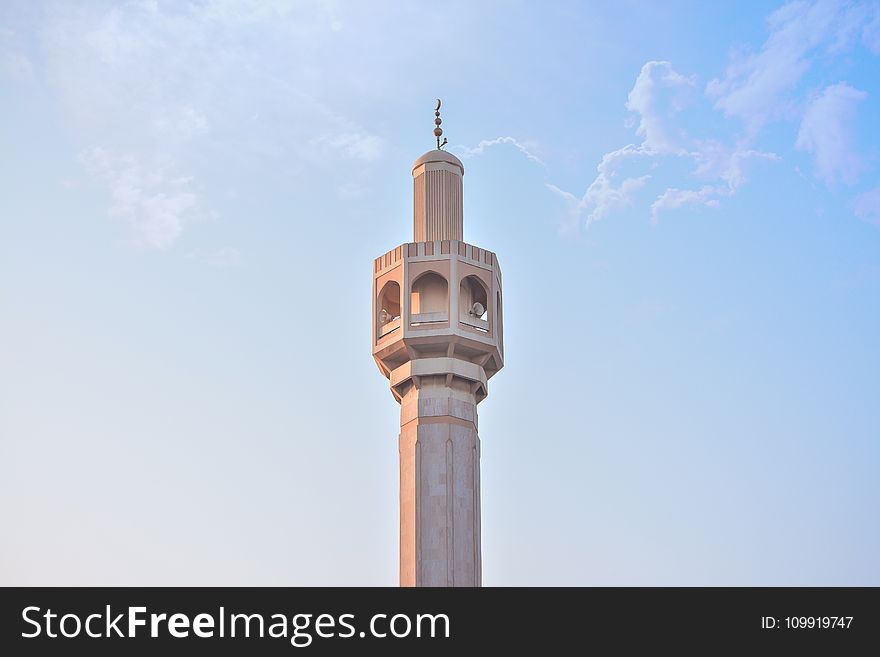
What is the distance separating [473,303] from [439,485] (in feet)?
22.2

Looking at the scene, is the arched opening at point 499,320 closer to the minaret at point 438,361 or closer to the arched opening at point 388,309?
the minaret at point 438,361

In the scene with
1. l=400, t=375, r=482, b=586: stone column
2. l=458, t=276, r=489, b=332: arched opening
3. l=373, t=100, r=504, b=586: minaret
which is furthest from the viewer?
l=458, t=276, r=489, b=332: arched opening

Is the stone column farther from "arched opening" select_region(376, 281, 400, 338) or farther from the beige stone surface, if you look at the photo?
"arched opening" select_region(376, 281, 400, 338)

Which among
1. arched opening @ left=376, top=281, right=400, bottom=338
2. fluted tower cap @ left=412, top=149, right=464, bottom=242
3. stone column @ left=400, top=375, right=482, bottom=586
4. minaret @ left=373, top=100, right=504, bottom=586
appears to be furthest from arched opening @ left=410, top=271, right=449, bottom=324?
stone column @ left=400, top=375, right=482, bottom=586

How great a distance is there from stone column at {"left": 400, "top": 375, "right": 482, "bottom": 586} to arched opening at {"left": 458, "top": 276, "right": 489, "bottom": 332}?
1988mm

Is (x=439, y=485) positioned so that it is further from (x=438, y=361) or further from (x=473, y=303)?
(x=473, y=303)

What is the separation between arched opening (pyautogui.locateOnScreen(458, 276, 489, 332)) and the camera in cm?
4747

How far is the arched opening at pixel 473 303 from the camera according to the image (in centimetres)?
4747

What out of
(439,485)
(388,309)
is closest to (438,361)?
(388,309)

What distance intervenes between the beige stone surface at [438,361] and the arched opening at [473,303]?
0.04m

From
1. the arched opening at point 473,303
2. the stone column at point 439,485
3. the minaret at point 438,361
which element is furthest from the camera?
the arched opening at point 473,303

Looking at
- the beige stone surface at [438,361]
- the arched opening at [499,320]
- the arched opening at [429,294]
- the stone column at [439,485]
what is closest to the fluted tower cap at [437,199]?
the beige stone surface at [438,361]
